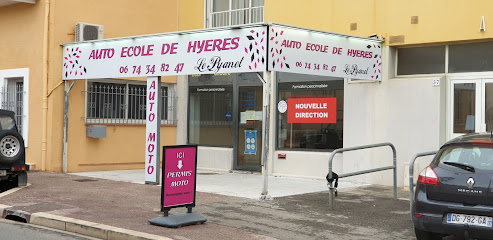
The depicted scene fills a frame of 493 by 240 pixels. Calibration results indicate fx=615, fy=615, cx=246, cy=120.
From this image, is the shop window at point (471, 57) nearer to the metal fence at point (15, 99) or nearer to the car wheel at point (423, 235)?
the car wheel at point (423, 235)

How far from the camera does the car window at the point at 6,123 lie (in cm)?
1270

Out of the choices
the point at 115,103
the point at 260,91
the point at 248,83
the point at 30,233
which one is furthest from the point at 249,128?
the point at 30,233

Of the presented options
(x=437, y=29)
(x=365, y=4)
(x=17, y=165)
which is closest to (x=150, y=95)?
(x=17, y=165)

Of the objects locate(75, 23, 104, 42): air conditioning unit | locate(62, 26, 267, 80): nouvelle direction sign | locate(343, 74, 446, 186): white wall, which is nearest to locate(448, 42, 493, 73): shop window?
locate(343, 74, 446, 186): white wall

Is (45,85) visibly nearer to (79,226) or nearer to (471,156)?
(79,226)

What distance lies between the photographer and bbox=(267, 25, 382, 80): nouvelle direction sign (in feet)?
37.3

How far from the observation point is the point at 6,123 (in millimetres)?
12758

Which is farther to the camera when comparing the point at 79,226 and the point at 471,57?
the point at 471,57

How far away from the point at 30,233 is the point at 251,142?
335 inches

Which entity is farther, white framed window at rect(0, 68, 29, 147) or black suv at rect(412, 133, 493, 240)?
white framed window at rect(0, 68, 29, 147)

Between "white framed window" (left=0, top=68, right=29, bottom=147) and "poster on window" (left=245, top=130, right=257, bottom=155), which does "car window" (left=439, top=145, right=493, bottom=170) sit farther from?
"white framed window" (left=0, top=68, right=29, bottom=147)

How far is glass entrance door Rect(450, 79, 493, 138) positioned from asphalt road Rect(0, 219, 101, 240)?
27.6 ft

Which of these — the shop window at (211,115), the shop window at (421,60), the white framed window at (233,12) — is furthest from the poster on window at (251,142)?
the shop window at (421,60)

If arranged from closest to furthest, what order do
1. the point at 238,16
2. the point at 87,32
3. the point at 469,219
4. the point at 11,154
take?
the point at 469,219
the point at 11,154
the point at 87,32
the point at 238,16
